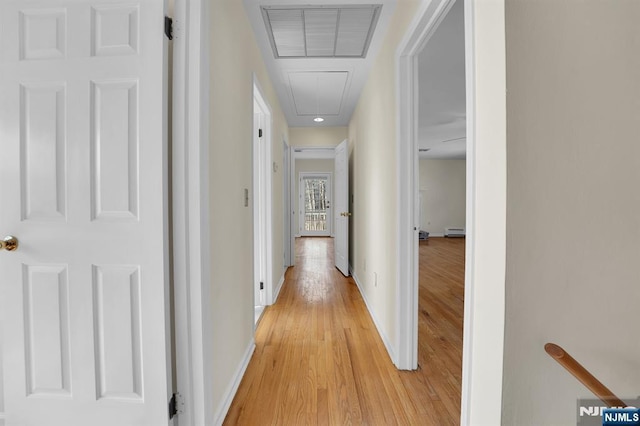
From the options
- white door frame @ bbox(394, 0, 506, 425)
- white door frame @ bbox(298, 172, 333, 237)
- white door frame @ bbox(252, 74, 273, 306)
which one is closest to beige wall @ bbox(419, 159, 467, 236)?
white door frame @ bbox(298, 172, 333, 237)

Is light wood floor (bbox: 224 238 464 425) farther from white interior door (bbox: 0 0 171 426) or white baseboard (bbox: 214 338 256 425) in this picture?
white interior door (bbox: 0 0 171 426)

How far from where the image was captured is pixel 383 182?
7.51 feet

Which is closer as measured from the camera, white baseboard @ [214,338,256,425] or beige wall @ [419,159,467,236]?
white baseboard @ [214,338,256,425]

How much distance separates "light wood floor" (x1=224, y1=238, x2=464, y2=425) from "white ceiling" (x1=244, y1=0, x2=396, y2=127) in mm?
2454

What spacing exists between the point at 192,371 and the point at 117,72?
131 centimetres

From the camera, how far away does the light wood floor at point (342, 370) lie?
1.45 metres

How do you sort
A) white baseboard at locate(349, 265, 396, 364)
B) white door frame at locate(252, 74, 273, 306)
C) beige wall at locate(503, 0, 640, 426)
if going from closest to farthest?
beige wall at locate(503, 0, 640, 426) → white baseboard at locate(349, 265, 396, 364) → white door frame at locate(252, 74, 273, 306)

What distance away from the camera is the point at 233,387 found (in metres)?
1.57

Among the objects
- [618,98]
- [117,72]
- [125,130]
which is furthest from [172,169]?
[618,98]

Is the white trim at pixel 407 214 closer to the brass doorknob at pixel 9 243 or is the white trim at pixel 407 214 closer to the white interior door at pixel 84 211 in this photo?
the white interior door at pixel 84 211

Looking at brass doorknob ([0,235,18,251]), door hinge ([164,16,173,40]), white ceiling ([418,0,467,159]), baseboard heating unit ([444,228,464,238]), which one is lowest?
baseboard heating unit ([444,228,464,238])

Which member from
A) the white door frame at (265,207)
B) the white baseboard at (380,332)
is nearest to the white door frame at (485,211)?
the white baseboard at (380,332)

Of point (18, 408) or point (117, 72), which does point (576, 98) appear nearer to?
point (117, 72)

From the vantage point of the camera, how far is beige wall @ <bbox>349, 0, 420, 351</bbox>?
77.5 inches
